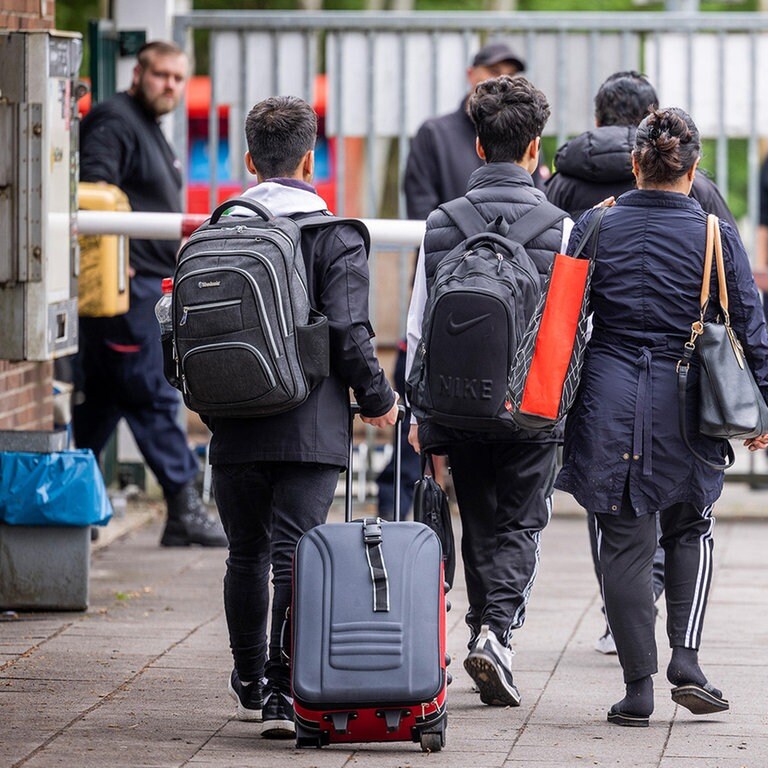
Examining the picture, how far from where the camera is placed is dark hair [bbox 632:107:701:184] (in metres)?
5.20

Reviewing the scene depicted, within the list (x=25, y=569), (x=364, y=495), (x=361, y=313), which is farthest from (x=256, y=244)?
(x=364, y=495)

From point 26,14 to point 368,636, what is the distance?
365 cm

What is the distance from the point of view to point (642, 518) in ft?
17.2

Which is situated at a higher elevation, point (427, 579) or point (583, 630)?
point (427, 579)

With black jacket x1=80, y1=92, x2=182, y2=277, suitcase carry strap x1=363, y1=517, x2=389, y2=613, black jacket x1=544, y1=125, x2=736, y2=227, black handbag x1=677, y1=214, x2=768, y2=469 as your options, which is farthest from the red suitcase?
black jacket x1=80, y1=92, x2=182, y2=277

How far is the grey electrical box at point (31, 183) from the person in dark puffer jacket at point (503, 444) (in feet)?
5.65

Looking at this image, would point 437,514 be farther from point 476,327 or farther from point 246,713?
point 246,713

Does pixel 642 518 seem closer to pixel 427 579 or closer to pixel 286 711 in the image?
pixel 427 579

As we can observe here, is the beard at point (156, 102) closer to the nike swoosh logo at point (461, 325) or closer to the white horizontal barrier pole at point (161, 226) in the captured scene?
the white horizontal barrier pole at point (161, 226)

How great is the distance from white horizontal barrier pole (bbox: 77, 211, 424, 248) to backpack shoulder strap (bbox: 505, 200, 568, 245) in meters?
2.06

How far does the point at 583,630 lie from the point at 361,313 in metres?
2.23

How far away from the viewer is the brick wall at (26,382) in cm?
718

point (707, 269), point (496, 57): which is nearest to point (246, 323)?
point (707, 269)

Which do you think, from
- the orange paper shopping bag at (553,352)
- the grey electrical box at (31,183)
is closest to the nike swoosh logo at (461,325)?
the orange paper shopping bag at (553,352)
